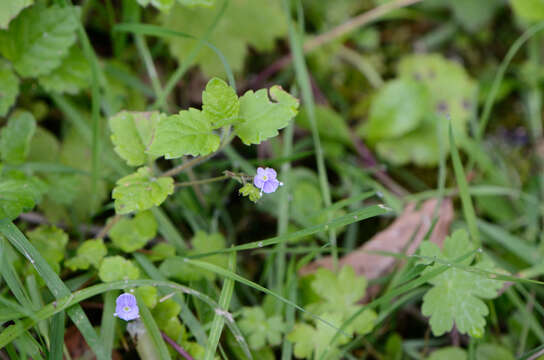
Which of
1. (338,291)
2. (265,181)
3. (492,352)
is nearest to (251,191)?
(265,181)

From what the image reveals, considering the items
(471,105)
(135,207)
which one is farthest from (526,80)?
(135,207)

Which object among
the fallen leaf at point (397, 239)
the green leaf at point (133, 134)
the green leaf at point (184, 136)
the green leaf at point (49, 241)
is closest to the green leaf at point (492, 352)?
the fallen leaf at point (397, 239)

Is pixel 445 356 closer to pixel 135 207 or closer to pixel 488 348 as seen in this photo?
pixel 488 348

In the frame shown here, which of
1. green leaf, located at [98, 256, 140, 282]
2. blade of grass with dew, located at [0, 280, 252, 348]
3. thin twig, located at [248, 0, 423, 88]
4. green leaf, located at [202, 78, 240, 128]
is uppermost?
thin twig, located at [248, 0, 423, 88]

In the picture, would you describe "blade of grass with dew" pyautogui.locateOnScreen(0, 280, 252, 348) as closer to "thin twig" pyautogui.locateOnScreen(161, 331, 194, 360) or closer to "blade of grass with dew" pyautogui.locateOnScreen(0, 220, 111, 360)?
"blade of grass with dew" pyautogui.locateOnScreen(0, 220, 111, 360)

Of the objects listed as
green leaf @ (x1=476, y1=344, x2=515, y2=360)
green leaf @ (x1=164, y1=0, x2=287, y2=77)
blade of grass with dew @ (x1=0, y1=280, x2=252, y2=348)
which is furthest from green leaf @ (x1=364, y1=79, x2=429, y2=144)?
blade of grass with dew @ (x1=0, y1=280, x2=252, y2=348)

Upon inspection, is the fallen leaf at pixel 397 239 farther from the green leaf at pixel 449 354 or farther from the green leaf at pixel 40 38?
the green leaf at pixel 40 38
